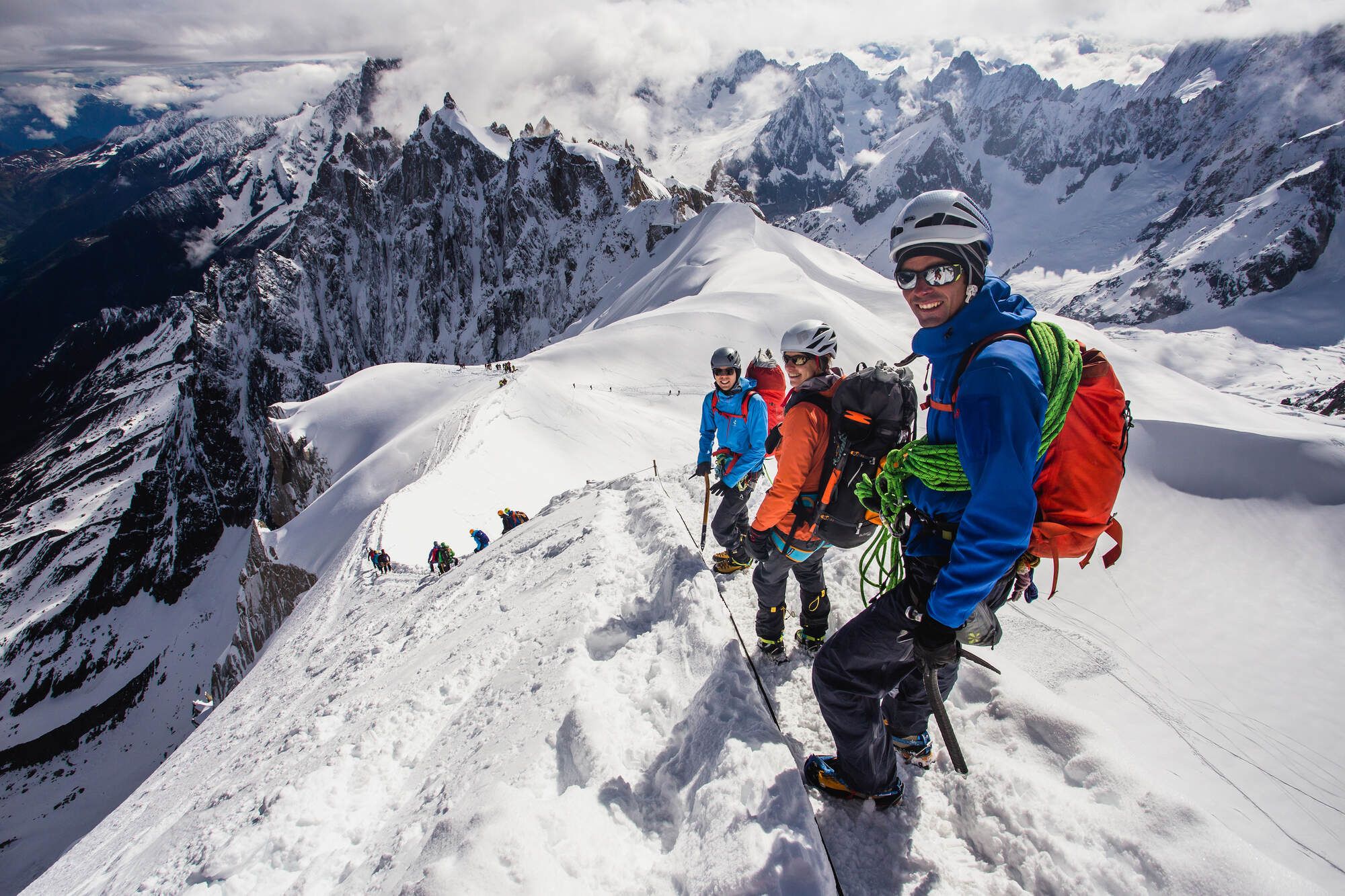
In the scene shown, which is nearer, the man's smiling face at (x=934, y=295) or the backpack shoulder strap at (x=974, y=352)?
the backpack shoulder strap at (x=974, y=352)

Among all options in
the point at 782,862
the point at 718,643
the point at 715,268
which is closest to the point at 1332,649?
the point at 718,643

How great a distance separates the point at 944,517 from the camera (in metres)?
3.14

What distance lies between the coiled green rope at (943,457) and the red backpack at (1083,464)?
62 millimetres

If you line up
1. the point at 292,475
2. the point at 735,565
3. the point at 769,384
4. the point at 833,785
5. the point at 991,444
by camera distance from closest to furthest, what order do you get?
the point at 991,444 → the point at 833,785 → the point at 735,565 → the point at 769,384 → the point at 292,475

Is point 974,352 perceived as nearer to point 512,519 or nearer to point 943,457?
point 943,457

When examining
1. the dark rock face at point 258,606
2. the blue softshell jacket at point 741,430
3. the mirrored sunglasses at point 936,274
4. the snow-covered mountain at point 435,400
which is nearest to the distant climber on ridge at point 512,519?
the snow-covered mountain at point 435,400

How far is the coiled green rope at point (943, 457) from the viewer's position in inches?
104

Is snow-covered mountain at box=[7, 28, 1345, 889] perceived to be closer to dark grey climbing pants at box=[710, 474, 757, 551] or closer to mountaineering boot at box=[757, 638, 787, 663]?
mountaineering boot at box=[757, 638, 787, 663]

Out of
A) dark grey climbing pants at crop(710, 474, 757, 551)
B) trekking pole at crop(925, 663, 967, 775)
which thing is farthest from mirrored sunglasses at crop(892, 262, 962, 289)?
dark grey climbing pants at crop(710, 474, 757, 551)

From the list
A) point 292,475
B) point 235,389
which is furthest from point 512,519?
point 235,389

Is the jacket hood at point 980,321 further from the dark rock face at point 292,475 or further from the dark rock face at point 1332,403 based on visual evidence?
the dark rock face at point 1332,403

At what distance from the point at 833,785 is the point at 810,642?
1.56 meters

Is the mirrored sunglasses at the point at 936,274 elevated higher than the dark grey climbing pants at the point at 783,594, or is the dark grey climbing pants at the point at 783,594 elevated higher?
the mirrored sunglasses at the point at 936,274

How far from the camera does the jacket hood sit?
9.09 ft
